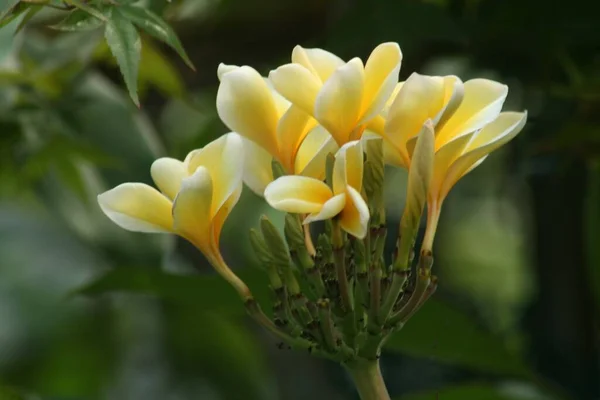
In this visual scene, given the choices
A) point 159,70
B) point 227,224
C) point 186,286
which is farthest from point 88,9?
point 227,224

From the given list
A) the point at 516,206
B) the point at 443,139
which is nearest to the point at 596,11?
the point at 443,139

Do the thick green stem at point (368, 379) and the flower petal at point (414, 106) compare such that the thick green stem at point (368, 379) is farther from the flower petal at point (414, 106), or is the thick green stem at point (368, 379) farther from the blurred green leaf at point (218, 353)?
the blurred green leaf at point (218, 353)

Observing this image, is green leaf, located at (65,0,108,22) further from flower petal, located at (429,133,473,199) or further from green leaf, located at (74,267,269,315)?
green leaf, located at (74,267,269,315)

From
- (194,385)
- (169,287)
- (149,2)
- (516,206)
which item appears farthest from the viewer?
(516,206)

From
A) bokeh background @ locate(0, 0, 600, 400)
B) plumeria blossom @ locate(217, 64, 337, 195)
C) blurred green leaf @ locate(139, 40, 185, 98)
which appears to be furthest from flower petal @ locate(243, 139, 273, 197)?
blurred green leaf @ locate(139, 40, 185, 98)

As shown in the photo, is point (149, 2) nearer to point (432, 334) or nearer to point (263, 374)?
point (432, 334)

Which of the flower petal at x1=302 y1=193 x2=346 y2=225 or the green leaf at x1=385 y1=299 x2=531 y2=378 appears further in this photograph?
the green leaf at x1=385 y1=299 x2=531 y2=378

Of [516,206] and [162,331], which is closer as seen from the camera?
[162,331]

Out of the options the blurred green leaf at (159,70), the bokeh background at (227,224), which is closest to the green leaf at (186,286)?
the bokeh background at (227,224)

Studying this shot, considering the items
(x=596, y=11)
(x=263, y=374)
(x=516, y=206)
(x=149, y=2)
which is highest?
(x=149, y=2)
